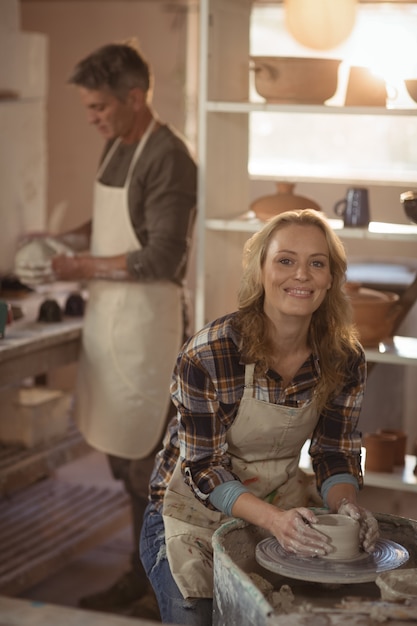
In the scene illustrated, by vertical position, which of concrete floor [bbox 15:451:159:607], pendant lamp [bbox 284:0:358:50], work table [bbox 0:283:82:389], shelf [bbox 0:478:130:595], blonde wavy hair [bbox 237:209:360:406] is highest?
pendant lamp [bbox 284:0:358:50]

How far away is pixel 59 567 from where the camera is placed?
3883 millimetres

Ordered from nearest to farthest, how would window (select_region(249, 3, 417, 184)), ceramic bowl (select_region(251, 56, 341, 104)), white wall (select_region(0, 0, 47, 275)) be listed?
ceramic bowl (select_region(251, 56, 341, 104)), white wall (select_region(0, 0, 47, 275)), window (select_region(249, 3, 417, 184))

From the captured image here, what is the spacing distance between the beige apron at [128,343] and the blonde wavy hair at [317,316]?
123cm

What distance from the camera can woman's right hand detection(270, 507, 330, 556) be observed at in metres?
2.04

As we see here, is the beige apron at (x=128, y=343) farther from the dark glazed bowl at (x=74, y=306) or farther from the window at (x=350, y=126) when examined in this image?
the window at (x=350, y=126)

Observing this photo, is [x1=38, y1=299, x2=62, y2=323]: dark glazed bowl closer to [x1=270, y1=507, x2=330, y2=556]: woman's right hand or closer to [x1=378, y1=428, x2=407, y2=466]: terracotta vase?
[x1=378, y1=428, x2=407, y2=466]: terracotta vase

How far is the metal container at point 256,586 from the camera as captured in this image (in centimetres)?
182

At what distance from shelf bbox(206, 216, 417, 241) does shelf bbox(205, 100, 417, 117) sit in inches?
14.3

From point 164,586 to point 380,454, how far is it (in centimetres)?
123

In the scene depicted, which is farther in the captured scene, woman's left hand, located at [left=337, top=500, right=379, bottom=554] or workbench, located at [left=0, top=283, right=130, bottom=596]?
workbench, located at [left=0, top=283, right=130, bottom=596]

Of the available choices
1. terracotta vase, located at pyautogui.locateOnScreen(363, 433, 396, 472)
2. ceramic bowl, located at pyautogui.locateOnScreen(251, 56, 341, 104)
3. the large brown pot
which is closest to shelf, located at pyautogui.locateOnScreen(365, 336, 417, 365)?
the large brown pot

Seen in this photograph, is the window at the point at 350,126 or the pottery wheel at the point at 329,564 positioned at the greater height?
the window at the point at 350,126

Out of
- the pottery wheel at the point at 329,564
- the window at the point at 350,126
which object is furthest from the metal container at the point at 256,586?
the window at the point at 350,126

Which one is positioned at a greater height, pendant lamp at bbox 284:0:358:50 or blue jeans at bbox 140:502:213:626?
pendant lamp at bbox 284:0:358:50
